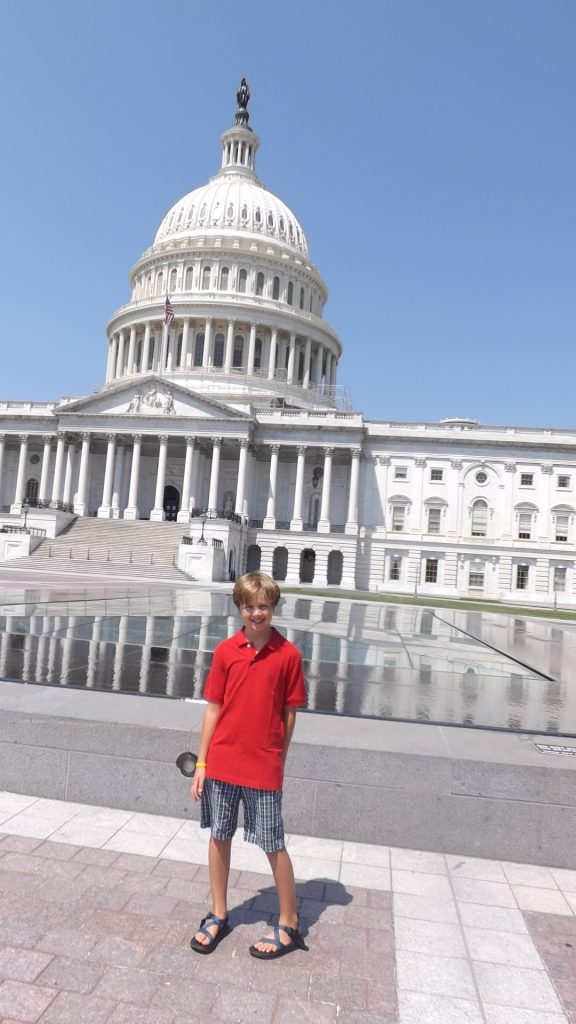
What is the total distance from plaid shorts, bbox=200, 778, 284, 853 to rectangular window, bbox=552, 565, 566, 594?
64.3 meters

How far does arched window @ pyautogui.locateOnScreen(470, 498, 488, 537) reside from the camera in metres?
65.8

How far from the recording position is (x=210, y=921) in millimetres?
4496

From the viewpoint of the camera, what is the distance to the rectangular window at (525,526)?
65188 millimetres

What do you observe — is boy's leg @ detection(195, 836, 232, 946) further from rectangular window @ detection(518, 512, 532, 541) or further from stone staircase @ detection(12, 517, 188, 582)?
rectangular window @ detection(518, 512, 532, 541)

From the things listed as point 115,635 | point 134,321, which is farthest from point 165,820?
point 134,321

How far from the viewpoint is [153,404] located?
6562 centimetres

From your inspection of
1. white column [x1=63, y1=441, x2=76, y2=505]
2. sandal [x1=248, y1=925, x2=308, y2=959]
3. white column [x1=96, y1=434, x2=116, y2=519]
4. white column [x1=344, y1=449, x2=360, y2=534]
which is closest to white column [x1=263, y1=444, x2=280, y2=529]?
white column [x1=344, y1=449, x2=360, y2=534]

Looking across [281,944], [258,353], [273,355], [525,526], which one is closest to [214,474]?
[273,355]

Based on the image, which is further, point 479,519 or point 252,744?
point 479,519

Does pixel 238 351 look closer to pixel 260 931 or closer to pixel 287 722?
pixel 287 722

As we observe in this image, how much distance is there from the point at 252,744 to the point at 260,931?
4.38 feet

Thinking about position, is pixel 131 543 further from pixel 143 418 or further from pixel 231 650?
pixel 231 650

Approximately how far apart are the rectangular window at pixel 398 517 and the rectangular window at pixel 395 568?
2.82 m

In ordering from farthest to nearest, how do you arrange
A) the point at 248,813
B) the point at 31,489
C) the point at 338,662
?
the point at 31,489 < the point at 338,662 < the point at 248,813
